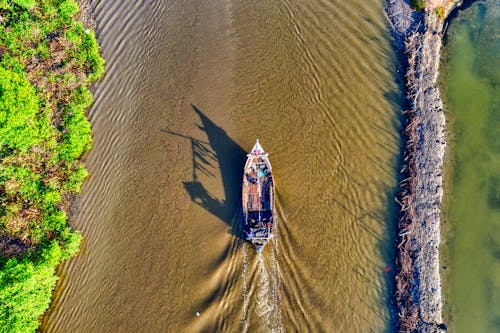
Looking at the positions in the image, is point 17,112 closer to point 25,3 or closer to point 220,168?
point 25,3

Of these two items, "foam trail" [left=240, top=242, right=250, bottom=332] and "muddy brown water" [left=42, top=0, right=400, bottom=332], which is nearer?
"foam trail" [left=240, top=242, right=250, bottom=332]

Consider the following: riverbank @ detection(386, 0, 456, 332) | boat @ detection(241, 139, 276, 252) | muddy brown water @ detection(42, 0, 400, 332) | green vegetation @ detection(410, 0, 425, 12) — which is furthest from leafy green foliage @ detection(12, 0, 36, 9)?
green vegetation @ detection(410, 0, 425, 12)

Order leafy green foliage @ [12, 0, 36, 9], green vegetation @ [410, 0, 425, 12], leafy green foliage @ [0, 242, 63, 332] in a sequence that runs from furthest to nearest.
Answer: leafy green foliage @ [12, 0, 36, 9] → green vegetation @ [410, 0, 425, 12] → leafy green foliage @ [0, 242, 63, 332]

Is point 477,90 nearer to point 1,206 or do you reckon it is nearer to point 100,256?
point 100,256

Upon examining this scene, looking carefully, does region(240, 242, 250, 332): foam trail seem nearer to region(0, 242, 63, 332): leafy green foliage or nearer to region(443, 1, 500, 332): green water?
region(0, 242, 63, 332): leafy green foliage

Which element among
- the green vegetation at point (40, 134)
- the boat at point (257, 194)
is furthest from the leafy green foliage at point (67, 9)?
the boat at point (257, 194)

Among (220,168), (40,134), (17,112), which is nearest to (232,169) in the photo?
(220,168)
